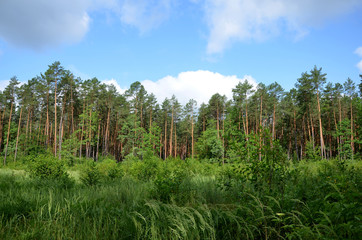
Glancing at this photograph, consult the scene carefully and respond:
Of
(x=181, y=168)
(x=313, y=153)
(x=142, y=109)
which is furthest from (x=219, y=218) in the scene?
(x=142, y=109)

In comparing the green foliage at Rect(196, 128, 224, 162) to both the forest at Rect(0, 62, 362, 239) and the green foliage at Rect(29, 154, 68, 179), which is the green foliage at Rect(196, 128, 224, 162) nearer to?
the forest at Rect(0, 62, 362, 239)

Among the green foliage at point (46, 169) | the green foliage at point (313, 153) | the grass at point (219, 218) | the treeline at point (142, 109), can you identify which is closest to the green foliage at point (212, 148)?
the treeline at point (142, 109)

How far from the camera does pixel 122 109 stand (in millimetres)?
37156

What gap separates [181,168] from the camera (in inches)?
471

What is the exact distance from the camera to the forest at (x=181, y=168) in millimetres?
2771

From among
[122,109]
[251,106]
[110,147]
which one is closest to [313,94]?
[251,106]

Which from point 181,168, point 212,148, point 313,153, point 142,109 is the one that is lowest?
point 181,168

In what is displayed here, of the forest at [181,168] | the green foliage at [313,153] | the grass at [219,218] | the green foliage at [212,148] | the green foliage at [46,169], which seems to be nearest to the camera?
the grass at [219,218]

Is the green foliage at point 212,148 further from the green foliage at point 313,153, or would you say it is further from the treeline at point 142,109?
the green foliage at point 313,153

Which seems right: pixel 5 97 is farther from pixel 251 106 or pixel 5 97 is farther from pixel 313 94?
pixel 313 94

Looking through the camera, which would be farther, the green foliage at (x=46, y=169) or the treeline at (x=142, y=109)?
the treeline at (x=142, y=109)

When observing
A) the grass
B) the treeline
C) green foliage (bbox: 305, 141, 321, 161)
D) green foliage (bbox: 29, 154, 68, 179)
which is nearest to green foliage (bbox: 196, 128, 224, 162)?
the treeline

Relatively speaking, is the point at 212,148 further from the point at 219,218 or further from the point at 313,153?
the point at 219,218

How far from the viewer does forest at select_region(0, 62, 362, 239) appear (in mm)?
2771
